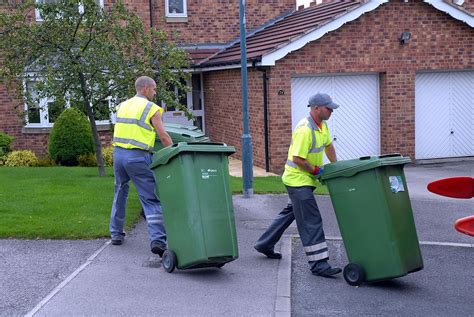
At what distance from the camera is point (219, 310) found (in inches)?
211

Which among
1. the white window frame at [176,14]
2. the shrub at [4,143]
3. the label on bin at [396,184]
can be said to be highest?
the white window frame at [176,14]

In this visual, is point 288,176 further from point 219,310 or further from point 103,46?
point 103,46

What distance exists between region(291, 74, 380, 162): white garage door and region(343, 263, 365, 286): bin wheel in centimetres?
851

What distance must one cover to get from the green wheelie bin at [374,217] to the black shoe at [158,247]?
173cm

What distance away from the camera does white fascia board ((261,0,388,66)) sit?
13.6 m

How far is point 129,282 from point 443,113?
11.3 m

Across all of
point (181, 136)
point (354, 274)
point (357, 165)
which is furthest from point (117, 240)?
point (357, 165)

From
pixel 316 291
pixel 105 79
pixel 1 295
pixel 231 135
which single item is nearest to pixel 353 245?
pixel 316 291

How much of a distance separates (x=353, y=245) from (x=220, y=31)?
41.5 feet

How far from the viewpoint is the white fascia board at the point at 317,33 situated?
44.6 ft

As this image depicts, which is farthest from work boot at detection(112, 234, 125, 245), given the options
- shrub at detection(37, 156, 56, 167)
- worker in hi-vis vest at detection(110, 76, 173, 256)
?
shrub at detection(37, 156, 56, 167)

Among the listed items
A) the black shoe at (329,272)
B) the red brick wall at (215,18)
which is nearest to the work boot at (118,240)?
the black shoe at (329,272)

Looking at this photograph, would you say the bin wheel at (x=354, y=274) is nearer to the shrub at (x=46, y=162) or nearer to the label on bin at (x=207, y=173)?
the label on bin at (x=207, y=173)

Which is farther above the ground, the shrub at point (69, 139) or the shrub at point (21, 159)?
the shrub at point (69, 139)
